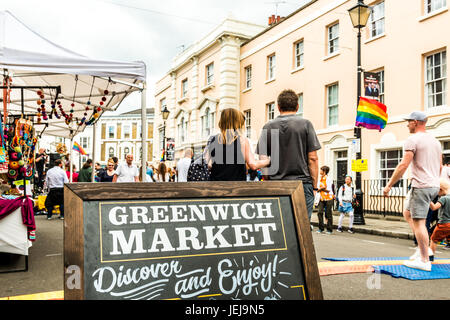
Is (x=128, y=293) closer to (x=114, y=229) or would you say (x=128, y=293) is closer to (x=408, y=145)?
(x=114, y=229)

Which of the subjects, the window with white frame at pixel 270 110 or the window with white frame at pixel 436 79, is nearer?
the window with white frame at pixel 436 79

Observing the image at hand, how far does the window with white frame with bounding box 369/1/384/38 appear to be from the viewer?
600 inches

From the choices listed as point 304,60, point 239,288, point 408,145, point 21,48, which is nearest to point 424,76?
point 304,60

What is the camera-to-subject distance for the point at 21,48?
18.7ft

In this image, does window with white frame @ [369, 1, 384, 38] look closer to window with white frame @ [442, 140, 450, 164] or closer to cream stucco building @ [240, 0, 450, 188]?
cream stucco building @ [240, 0, 450, 188]

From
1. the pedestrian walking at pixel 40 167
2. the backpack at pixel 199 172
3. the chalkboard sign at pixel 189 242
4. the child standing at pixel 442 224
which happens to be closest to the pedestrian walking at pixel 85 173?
the pedestrian walking at pixel 40 167

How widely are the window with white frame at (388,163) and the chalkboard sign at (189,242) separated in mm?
12843

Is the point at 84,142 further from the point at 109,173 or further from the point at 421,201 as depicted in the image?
the point at 421,201

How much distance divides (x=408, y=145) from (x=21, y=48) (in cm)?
550

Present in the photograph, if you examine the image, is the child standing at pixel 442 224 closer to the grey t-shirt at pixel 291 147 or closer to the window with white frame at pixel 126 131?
→ the grey t-shirt at pixel 291 147

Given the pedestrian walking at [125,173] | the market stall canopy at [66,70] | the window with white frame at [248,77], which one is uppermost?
the window with white frame at [248,77]

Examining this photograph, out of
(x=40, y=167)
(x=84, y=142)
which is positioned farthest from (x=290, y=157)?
(x=84, y=142)

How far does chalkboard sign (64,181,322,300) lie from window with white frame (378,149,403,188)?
12843 millimetres

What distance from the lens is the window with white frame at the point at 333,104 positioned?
17.1 m
